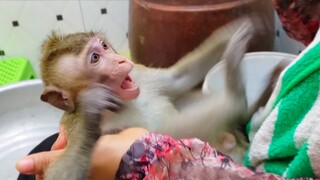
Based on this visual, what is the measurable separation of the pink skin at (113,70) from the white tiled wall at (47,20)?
778 mm

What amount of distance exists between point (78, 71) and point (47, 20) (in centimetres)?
90

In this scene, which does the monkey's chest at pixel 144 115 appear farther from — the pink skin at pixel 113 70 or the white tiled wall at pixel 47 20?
the white tiled wall at pixel 47 20

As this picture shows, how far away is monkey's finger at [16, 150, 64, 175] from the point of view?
562 mm

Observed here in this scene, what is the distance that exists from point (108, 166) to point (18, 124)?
88 centimetres

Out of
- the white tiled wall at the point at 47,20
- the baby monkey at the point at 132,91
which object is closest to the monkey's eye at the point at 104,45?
Answer: the baby monkey at the point at 132,91

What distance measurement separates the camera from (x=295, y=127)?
0.51 meters

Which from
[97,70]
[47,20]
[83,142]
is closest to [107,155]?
[83,142]

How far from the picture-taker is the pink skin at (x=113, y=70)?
0.61 m

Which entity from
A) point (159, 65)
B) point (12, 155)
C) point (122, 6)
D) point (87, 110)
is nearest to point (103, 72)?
point (87, 110)

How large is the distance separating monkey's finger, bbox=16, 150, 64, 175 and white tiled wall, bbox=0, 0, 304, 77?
0.86 m

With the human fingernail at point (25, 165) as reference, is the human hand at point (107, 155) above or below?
above

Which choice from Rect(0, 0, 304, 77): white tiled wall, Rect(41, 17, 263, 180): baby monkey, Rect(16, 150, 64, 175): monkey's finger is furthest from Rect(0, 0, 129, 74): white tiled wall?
Rect(16, 150, 64, 175): monkey's finger

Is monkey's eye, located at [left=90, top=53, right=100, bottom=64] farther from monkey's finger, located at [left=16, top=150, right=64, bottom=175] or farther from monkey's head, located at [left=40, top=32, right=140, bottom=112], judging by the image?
A: monkey's finger, located at [left=16, top=150, right=64, bottom=175]

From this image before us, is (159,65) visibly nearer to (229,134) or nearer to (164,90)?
(164,90)
